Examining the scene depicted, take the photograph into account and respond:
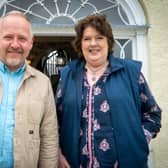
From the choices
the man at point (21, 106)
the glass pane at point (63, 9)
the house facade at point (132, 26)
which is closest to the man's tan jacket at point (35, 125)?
the man at point (21, 106)

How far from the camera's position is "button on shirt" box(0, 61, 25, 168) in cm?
277

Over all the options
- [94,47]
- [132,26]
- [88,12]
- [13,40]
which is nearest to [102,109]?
[94,47]

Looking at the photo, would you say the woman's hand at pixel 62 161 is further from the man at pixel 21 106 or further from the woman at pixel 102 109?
the man at pixel 21 106

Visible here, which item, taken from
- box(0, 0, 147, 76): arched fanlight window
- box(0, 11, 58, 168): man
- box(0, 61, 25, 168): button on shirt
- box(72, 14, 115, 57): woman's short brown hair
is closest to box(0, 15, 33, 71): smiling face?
box(0, 11, 58, 168): man

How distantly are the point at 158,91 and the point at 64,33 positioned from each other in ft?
4.66

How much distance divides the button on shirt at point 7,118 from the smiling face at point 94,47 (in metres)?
0.62

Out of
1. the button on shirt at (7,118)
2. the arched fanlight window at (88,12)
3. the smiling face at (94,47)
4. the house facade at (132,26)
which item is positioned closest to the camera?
the button on shirt at (7,118)

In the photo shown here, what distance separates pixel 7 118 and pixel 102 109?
2.39ft

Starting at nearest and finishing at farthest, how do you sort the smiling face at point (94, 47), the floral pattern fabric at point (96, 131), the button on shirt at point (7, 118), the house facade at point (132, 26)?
1. the button on shirt at point (7, 118)
2. the floral pattern fabric at point (96, 131)
3. the smiling face at point (94, 47)
4. the house facade at point (132, 26)

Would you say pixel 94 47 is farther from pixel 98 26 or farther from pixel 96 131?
pixel 96 131

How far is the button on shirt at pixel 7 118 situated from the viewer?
277 cm

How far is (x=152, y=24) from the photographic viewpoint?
5.02m

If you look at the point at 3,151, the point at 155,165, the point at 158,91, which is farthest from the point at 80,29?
the point at 155,165

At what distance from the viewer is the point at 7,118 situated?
2.78m
